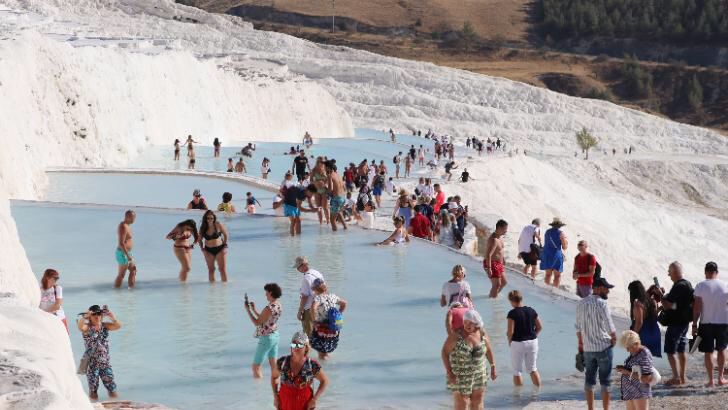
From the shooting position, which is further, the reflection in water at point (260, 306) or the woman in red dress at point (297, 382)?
the reflection in water at point (260, 306)

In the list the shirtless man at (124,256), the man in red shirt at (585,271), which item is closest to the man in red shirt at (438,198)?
the man in red shirt at (585,271)

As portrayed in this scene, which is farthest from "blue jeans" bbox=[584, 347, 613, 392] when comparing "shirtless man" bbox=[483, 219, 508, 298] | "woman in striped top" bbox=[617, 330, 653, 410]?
"shirtless man" bbox=[483, 219, 508, 298]

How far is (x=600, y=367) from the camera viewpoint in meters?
8.51

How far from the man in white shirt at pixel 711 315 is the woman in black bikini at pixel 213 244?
5669mm

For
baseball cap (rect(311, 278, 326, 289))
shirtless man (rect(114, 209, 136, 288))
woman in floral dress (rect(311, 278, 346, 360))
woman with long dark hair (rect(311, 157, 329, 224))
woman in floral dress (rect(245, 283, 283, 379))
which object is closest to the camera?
woman in floral dress (rect(245, 283, 283, 379))

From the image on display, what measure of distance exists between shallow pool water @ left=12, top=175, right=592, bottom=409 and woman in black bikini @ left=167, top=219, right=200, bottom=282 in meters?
0.19

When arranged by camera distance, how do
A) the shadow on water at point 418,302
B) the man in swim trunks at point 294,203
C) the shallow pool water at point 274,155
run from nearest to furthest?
the shadow on water at point 418,302 < the man in swim trunks at point 294,203 < the shallow pool water at point 274,155

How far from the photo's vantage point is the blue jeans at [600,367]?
8.47m

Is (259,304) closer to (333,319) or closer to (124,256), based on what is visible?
(124,256)

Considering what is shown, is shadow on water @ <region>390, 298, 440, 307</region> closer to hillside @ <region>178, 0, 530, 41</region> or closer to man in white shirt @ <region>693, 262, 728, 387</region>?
man in white shirt @ <region>693, 262, 728, 387</region>

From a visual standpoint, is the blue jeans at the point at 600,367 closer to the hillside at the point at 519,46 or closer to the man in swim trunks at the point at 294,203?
the man in swim trunks at the point at 294,203

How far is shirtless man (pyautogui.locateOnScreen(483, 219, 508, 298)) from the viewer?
41.1ft

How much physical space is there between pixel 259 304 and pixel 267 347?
314cm

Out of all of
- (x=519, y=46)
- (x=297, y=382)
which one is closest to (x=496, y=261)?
(x=297, y=382)
